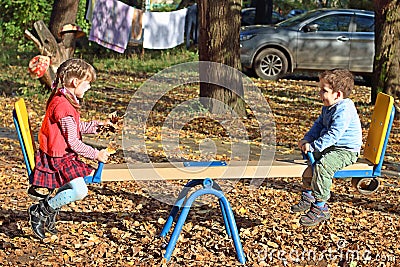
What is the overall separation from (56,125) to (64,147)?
0.54ft

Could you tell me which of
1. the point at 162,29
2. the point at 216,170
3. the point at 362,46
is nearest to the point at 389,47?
the point at 362,46

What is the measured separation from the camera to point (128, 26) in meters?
15.3

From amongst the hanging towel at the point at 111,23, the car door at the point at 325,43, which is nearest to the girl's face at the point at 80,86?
the hanging towel at the point at 111,23

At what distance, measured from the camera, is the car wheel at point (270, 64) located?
15062mm

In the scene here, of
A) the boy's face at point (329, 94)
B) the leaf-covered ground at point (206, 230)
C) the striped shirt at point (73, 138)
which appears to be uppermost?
the boy's face at point (329, 94)

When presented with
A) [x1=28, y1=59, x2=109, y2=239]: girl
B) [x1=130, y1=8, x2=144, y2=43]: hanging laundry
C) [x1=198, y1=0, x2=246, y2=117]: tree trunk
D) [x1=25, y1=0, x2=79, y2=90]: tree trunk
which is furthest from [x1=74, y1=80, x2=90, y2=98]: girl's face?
[x1=130, y1=8, x2=144, y2=43]: hanging laundry

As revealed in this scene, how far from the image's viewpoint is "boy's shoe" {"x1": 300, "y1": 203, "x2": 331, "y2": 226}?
198 inches

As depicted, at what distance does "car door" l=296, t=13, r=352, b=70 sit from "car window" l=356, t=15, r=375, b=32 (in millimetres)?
245

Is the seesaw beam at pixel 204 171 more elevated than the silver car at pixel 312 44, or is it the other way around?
the silver car at pixel 312 44

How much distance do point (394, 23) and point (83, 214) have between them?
24.1ft

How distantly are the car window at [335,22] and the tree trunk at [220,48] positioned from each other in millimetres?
5794

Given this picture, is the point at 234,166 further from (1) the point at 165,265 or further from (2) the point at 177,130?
(2) the point at 177,130

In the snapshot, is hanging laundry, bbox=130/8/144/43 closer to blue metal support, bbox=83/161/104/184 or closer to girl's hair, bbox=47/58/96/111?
girl's hair, bbox=47/58/96/111

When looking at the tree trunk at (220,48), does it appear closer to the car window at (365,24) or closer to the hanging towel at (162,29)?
the hanging towel at (162,29)
